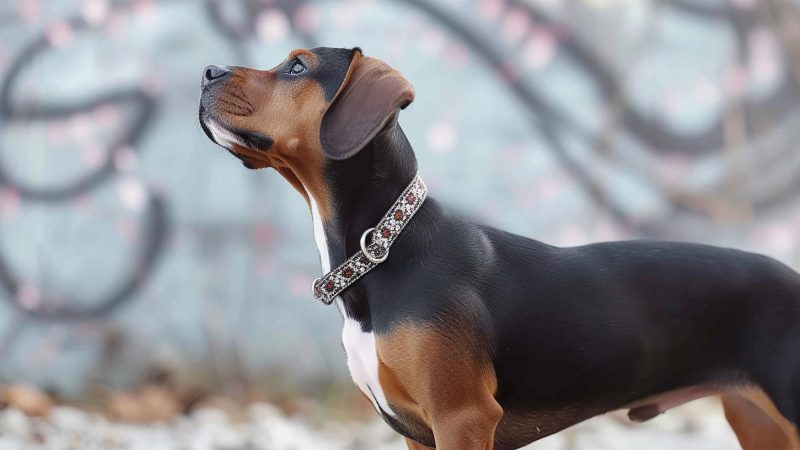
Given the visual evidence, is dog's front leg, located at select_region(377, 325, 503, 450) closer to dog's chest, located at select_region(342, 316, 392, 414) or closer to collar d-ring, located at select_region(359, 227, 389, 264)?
dog's chest, located at select_region(342, 316, 392, 414)

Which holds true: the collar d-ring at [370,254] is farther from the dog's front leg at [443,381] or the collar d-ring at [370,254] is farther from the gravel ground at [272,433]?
the gravel ground at [272,433]

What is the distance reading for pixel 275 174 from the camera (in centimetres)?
439

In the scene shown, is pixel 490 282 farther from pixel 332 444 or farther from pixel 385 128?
pixel 332 444

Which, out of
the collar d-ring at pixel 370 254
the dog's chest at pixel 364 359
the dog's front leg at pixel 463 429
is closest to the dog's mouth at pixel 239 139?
the collar d-ring at pixel 370 254

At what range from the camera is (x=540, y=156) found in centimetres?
445

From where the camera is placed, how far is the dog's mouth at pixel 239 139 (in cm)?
189

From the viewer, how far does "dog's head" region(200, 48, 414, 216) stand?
5.94ft

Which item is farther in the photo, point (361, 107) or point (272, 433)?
point (272, 433)

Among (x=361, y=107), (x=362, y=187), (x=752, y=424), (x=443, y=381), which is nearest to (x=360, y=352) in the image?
(x=443, y=381)

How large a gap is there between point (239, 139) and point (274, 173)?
8.28 ft

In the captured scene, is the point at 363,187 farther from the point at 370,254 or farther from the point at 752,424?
the point at 752,424

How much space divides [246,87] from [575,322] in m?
0.90

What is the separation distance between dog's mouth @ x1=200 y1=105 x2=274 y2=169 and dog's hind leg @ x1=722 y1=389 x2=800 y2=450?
1238mm

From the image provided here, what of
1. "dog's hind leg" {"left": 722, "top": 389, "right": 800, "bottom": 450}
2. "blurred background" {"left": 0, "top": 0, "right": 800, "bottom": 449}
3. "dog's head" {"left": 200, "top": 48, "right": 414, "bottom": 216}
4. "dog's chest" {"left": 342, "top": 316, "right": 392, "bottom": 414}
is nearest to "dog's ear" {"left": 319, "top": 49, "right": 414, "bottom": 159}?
"dog's head" {"left": 200, "top": 48, "right": 414, "bottom": 216}
